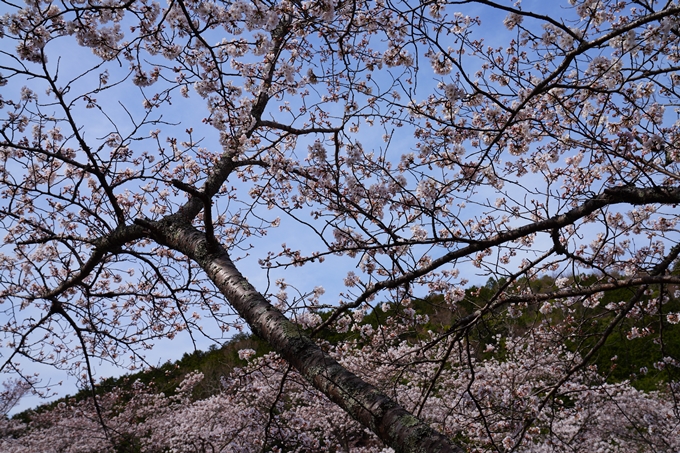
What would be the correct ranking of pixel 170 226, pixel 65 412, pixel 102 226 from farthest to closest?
pixel 65 412 < pixel 102 226 < pixel 170 226

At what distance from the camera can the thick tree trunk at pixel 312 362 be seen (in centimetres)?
202

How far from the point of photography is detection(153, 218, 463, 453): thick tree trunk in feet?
6.63

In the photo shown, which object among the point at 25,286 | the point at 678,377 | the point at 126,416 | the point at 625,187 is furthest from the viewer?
the point at 126,416

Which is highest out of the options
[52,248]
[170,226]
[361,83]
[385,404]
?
[52,248]

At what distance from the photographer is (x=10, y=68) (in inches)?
136

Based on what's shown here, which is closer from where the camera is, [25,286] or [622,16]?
[622,16]

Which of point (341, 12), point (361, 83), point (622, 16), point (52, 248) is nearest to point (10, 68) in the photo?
point (341, 12)

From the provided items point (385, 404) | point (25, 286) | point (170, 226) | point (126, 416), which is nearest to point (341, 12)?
point (170, 226)

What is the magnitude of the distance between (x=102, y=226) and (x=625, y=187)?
181 inches

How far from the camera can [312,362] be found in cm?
258

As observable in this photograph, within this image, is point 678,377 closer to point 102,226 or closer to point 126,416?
point 102,226

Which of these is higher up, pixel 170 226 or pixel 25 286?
pixel 25 286

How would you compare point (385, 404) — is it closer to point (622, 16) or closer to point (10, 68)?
point (10, 68)

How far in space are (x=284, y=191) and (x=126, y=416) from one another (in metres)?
6.93
